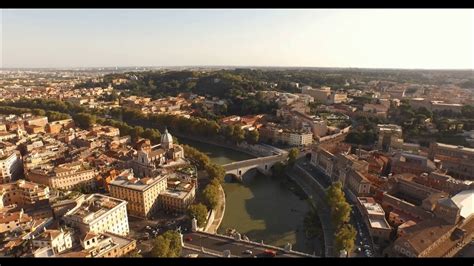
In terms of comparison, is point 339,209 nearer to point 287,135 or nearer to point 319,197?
point 319,197

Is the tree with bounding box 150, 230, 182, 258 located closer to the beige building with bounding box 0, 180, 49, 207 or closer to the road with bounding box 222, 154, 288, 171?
the beige building with bounding box 0, 180, 49, 207

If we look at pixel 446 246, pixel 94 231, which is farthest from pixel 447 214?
pixel 94 231

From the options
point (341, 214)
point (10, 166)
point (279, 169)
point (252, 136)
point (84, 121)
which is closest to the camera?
point (341, 214)

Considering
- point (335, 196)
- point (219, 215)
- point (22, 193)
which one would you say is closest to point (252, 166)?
point (219, 215)

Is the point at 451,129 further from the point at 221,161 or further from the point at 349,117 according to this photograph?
the point at 221,161

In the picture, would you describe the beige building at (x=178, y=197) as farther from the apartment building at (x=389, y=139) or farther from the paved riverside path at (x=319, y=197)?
the apartment building at (x=389, y=139)
